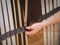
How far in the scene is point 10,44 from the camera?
130 centimetres

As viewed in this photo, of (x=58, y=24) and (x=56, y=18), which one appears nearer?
(x=56, y=18)

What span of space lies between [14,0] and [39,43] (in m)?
0.62

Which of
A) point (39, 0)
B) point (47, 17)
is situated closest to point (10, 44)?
point (47, 17)

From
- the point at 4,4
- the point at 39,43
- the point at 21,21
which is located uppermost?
the point at 4,4

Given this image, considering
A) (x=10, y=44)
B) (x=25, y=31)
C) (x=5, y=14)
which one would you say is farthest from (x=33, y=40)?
(x=5, y=14)

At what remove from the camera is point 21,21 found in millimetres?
1400

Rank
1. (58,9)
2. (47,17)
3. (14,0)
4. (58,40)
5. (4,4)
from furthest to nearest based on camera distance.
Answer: (58,40) → (58,9) → (47,17) → (14,0) → (4,4)

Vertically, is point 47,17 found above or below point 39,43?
above

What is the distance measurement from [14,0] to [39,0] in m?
0.33

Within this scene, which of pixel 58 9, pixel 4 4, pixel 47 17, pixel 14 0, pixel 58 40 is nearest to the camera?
pixel 4 4

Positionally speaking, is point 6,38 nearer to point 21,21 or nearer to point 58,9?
point 21,21

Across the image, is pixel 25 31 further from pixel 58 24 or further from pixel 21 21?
pixel 58 24

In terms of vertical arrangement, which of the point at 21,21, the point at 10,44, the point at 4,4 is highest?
the point at 4,4

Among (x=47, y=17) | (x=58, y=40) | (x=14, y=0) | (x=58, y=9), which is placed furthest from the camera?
(x=58, y=40)
